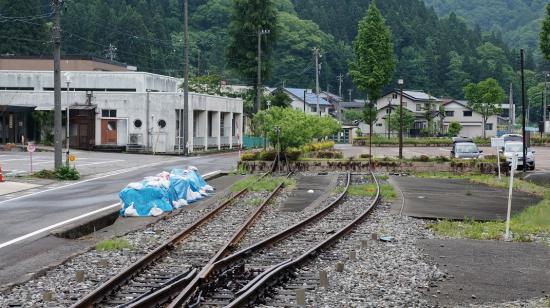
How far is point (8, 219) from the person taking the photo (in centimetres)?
1589

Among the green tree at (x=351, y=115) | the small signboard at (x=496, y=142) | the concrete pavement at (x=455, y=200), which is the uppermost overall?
the green tree at (x=351, y=115)

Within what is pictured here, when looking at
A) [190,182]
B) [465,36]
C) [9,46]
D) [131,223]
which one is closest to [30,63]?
[9,46]

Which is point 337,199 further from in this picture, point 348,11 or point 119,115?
point 348,11

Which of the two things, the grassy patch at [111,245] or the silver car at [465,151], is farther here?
the silver car at [465,151]

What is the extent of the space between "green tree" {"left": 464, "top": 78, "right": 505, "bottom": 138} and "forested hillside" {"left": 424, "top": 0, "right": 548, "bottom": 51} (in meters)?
90.2

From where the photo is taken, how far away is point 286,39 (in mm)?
117938

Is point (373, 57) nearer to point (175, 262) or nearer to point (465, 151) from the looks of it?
point (465, 151)

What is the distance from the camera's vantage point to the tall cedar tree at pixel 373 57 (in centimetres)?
6069

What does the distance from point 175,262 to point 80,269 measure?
138 cm

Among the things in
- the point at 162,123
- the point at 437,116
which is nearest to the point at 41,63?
the point at 162,123

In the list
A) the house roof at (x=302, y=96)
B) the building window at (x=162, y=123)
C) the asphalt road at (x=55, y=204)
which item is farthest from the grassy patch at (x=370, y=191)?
the house roof at (x=302, y=96)

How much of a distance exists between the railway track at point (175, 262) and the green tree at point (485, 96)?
70060mm

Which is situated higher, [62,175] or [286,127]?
[286,127]

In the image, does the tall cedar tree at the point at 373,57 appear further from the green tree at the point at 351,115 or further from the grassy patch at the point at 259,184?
the green tree at the point at 351,115
